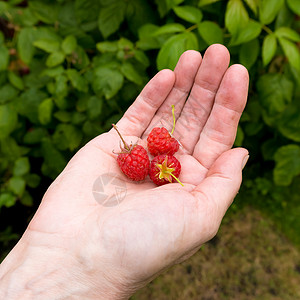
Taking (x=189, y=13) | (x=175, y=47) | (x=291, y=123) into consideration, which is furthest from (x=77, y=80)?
(x=291, y=123)

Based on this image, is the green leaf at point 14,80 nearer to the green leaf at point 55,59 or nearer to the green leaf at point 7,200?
the green leaf at point 55,59

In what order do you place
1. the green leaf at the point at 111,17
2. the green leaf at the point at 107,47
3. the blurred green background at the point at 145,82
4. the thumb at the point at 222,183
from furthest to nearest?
the green leaf at the point at 111,17, the green leaf at the point at 107,47, the blurred green background at the point at 145,82, the thumb at the point at 222,183

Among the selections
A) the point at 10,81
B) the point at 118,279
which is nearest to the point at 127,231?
the point at 118,279

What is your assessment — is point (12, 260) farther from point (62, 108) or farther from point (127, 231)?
point (62, 108)

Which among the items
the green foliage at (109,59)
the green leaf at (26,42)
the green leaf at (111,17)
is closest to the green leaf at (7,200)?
the green foliage at (109,59)

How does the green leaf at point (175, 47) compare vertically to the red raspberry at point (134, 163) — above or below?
above

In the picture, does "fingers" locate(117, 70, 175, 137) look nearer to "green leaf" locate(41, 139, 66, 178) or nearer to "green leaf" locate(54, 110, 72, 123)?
"green leaf" locate(54, 110, 72, 123)

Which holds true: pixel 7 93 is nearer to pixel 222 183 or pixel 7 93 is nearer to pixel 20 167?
pixel 20 167
